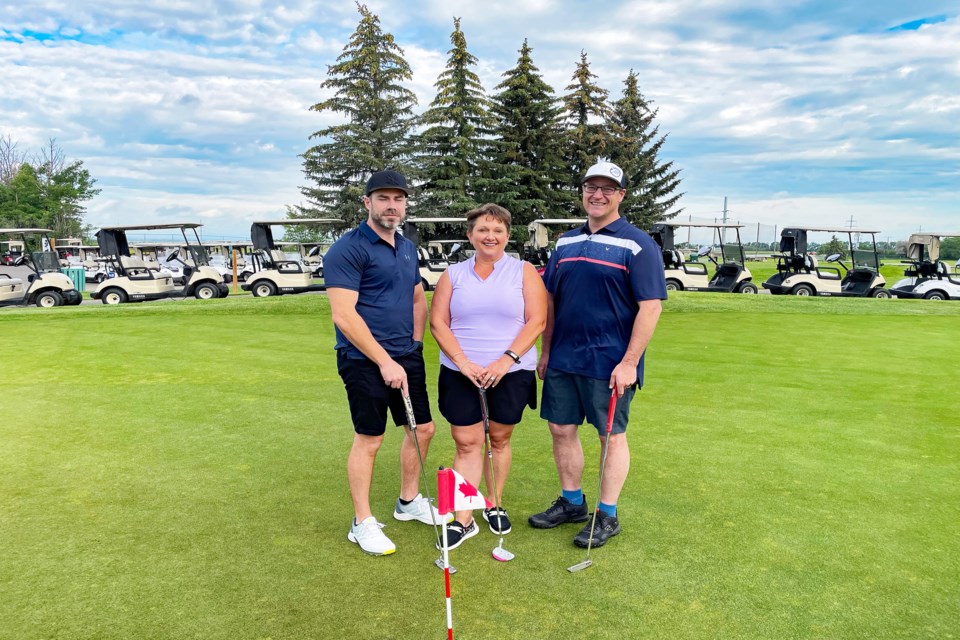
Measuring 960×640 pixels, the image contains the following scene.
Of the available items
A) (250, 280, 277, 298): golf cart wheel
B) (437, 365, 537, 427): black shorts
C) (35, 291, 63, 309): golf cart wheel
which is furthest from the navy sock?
(35, 291, 63, 309): golf cart wheel

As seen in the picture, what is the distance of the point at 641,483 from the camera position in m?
3.72

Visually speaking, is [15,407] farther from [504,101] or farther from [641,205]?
[641,205]

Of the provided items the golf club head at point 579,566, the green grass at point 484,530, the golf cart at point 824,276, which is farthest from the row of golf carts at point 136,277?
the golf club head at point 579,566

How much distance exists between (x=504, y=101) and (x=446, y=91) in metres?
3.23

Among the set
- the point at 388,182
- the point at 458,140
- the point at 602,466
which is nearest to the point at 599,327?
the point at 602,466

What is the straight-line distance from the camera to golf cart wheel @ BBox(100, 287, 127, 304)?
1745 centimetres

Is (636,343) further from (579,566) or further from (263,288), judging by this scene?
(263,288)

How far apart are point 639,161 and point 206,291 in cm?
3194

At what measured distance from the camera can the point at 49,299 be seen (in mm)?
17203

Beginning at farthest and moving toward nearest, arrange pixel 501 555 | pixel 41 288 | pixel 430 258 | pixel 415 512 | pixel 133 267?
pixel 430 258, pixel 133 267, pixel 41 288, pixel 415 512, pixel 501 555

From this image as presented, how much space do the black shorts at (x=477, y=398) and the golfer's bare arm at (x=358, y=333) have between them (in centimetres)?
27

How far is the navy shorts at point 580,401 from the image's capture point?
10.4 feet

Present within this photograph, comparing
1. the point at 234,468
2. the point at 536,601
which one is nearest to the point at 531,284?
the point at 536,601

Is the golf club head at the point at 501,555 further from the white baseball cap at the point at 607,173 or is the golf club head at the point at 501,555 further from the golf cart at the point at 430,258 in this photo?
the golf cart at the point at 430,258
